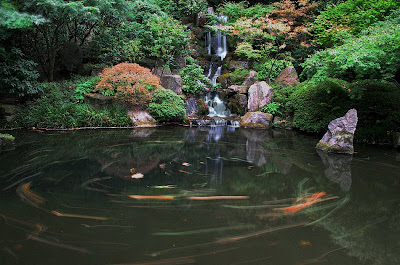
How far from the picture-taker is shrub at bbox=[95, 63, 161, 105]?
1027cm

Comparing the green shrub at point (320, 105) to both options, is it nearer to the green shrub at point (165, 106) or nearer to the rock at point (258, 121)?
the rock at point (258, 121)

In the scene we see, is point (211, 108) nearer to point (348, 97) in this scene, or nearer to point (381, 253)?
point (348, 97)

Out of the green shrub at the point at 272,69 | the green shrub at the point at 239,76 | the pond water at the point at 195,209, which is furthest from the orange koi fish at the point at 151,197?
the green shrub at the point at 239,76

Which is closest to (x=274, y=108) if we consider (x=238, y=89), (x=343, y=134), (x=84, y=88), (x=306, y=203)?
(x=238, y=89)

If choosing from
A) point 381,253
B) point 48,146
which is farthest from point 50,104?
point 381,253

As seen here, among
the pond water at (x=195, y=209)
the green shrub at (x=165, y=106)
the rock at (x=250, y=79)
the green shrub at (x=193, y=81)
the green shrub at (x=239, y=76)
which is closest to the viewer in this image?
the pond water at (x=195, y=209)

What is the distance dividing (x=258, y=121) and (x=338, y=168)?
650 cm

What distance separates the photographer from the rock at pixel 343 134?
6.40 meters

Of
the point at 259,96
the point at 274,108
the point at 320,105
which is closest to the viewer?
the point at 320,105

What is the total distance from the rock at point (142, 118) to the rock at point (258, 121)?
4155 mm

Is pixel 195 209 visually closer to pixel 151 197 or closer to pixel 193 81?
pixel 151 197

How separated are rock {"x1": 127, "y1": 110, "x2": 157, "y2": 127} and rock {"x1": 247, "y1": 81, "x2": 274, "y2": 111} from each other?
190 inches

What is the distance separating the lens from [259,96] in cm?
1219

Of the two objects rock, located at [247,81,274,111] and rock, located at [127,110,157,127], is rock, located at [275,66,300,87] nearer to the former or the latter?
rock, located at [247,81,274,111]
